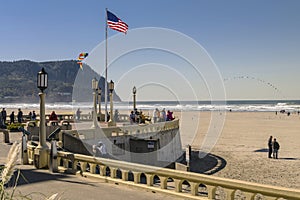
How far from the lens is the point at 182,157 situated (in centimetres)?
2527

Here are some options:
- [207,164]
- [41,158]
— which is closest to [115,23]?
[207,164]

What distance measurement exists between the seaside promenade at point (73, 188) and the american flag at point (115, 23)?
1828 cm

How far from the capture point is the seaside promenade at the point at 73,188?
26.3 ft

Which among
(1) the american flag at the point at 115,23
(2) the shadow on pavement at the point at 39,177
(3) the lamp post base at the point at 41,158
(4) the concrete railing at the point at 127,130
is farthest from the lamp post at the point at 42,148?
(1) the american flag at the point at 115,23

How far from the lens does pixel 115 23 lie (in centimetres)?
2723

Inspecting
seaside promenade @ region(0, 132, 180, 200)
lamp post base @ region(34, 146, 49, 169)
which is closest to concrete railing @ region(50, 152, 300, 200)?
seaside promenade @ region(0, 132, 180, 200)

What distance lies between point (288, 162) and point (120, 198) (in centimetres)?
1907

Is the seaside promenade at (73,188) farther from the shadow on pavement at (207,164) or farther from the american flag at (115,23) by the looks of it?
the american flag at (115,23)

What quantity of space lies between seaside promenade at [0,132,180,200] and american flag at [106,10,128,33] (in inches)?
720

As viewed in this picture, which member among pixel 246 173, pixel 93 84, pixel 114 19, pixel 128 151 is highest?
pixel 114 19

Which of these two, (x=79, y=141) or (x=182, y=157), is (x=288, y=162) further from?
(x=79, y=141)

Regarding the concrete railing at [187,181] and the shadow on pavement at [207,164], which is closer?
the concrete railing at [187,181]

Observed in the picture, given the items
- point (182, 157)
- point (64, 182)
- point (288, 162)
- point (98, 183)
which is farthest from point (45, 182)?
point (288, 162)

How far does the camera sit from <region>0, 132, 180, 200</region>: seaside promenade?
8.03 m
